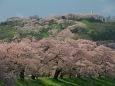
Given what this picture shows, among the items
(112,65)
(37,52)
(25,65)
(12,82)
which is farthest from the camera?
(112,65)

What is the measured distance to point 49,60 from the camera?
228 feet

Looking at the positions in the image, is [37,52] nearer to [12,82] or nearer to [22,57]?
[22,57]

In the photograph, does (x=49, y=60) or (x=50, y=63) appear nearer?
(x=50, y=63)

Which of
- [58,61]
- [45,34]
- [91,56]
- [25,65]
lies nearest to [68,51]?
[58,61]

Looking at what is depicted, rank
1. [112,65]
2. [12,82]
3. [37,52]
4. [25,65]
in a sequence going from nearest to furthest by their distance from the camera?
[12,82], [25,65], [37,52], [112,65]

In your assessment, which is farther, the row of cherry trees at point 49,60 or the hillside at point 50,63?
the hillside at point 50,63

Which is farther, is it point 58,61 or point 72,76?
point 72,76

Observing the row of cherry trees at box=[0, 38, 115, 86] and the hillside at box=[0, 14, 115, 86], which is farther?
the hillside at box=[0, 14, 115, 86]

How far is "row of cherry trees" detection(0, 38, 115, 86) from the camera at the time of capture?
57250 millimetres

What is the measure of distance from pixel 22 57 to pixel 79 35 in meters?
120

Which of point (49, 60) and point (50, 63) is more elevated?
point (49, 60)

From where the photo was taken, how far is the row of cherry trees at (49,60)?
5725cm

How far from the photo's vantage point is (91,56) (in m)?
80.1

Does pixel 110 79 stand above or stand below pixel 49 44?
below
